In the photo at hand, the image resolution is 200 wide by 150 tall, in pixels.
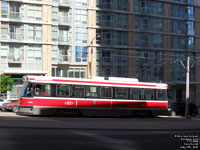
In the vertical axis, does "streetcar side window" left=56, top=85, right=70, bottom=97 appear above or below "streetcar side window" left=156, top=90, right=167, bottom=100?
above

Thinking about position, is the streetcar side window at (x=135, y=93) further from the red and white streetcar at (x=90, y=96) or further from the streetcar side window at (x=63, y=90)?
the streetcar side window at (x=63, y=90)

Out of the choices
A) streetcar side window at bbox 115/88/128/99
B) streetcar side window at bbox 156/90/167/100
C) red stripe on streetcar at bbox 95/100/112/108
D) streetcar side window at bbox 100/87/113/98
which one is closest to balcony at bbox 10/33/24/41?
streetcar side window at bbox 100/87/113/98

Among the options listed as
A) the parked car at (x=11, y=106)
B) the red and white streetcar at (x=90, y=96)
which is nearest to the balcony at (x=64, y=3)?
the parked car at (x=11, y=106)

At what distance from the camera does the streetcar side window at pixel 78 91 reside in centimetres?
2273

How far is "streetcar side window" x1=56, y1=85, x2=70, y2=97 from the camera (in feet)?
72.9

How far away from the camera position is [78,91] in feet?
75.1

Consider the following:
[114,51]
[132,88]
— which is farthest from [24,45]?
[132,88]

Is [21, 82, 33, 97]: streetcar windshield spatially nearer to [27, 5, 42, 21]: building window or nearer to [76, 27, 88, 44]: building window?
[27, 5, 42, 21]: building window

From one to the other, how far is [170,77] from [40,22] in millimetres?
25506

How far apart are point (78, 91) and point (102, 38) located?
94.1ft

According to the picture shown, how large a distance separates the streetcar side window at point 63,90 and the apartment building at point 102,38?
18.4 metres

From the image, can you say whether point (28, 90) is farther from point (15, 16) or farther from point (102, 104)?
point (15, 16)

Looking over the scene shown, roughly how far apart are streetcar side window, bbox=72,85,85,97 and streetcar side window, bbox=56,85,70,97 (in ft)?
1.58

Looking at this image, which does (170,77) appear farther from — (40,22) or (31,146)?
(31,146)
